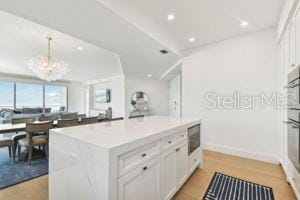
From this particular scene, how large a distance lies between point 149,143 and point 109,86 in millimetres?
6676

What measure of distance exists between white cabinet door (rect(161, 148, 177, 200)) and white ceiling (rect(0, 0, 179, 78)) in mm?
2199

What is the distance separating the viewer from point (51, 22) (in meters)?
2.46

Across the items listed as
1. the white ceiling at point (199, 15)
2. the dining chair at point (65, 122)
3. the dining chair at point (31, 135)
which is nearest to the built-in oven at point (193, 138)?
the white ceiling at point (199, 15)

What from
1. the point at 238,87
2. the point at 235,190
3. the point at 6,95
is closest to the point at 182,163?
the point at 235,190

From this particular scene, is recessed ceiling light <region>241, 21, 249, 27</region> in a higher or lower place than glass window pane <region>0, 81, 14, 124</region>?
higher

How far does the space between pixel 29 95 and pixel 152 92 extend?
21.5 ft

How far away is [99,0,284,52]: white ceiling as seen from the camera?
2357mm

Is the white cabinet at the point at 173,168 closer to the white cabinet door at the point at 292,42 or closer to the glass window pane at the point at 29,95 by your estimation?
the white cabinet door at the point at 292,42

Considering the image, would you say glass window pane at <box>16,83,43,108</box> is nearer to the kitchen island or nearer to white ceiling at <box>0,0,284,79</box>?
white ceiling at <box>0,0,284,79</box>

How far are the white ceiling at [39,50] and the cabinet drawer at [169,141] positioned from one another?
3.49 m

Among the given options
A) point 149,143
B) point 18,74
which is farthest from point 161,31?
point 18,74

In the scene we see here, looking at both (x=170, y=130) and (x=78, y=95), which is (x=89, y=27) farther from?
(x=78, y=95)

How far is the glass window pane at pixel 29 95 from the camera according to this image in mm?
7734

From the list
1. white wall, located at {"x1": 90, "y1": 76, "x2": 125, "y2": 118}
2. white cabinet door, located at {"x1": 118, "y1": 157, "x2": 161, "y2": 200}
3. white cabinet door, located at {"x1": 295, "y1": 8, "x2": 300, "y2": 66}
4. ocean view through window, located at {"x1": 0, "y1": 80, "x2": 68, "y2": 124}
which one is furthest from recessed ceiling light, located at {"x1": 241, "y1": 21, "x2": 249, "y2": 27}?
ocean view through window, located at {"x1": 0, "y1": 80, "x2": 68, "y2": 124}
